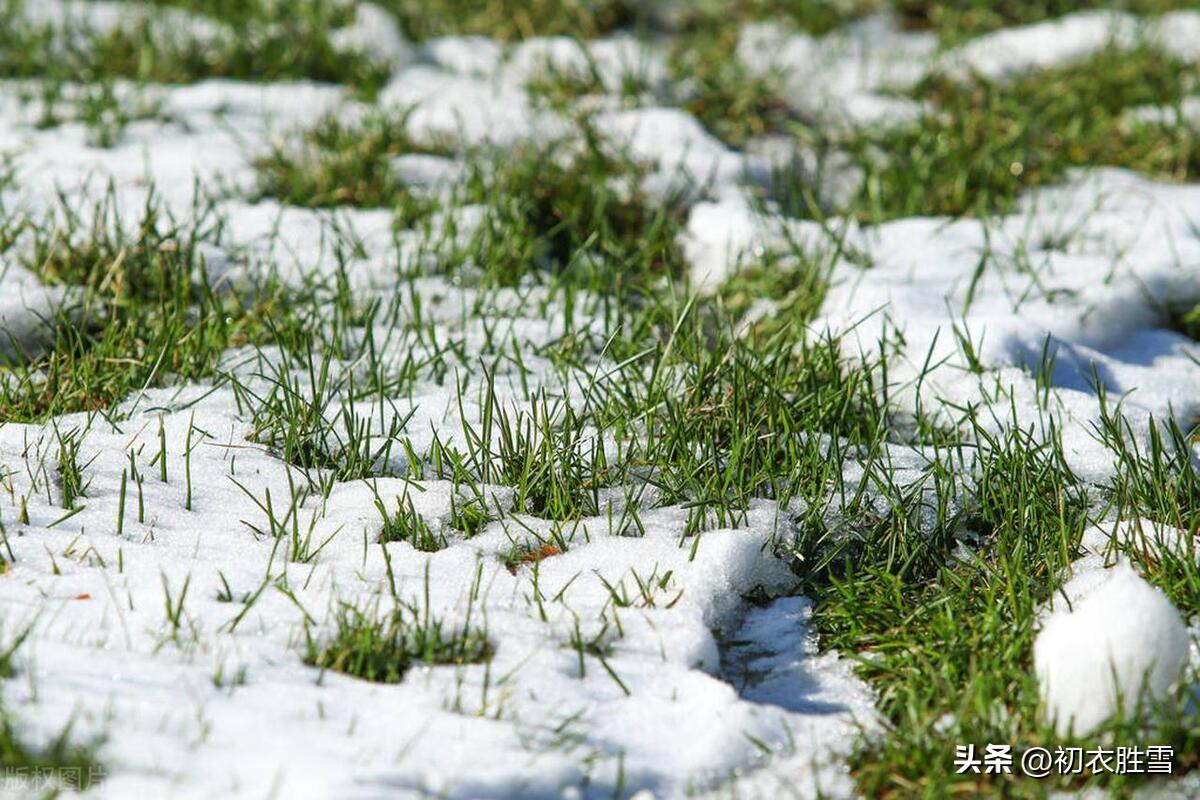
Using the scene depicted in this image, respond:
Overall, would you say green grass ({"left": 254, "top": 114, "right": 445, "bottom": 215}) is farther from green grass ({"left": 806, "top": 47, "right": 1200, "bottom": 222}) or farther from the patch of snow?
the patch of snow

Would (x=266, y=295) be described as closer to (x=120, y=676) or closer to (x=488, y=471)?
(x=488, y=471)

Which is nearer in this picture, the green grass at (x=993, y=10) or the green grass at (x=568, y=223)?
the green grass at (x=568, y=223)

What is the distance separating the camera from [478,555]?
2168 mm

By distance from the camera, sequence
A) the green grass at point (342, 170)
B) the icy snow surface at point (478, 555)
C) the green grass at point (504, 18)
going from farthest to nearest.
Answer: the green grass at point (504, 18)
the green grass at point (342, 170)
the icy snow surface at point (478, 555)

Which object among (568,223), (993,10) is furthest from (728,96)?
(993,10)

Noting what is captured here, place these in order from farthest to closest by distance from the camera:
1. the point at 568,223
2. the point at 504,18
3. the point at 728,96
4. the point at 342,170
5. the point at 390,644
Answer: the point at 504,18
the point at 728,96
the point at 342,170
the point at 568,223
the point at 390,644

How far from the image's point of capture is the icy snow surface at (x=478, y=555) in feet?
5.63

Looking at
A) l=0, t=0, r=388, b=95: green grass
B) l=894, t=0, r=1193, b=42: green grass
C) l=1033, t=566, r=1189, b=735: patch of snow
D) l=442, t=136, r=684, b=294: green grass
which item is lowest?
l=1033, t=566, r=1189, b=735: patch of snow

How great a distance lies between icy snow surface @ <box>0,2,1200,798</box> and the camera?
5.63ft

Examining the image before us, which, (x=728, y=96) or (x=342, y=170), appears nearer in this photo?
(x=342, y=170)

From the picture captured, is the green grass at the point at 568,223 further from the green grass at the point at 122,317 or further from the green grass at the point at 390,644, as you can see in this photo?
the green grass at the point at 390,644

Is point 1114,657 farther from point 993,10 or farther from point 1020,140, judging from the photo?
point 993,10

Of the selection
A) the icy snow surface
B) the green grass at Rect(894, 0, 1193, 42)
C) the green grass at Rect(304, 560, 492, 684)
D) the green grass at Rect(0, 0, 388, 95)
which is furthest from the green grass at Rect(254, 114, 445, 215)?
the green grass at Rect(894, 0, 1193, 42)

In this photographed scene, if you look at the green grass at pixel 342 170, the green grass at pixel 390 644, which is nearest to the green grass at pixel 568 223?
the green grass at pixel 342 170
